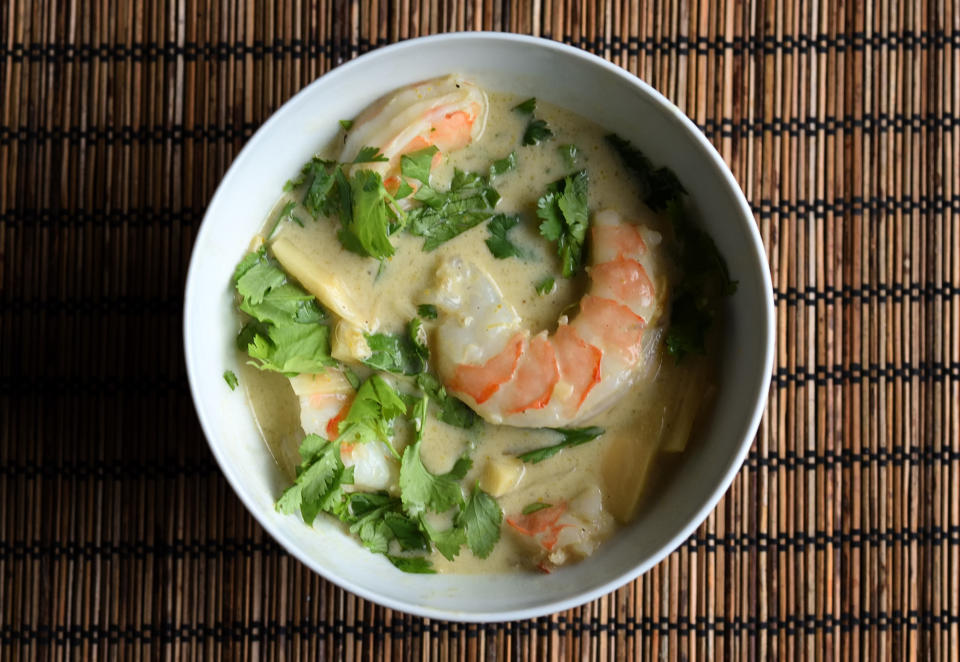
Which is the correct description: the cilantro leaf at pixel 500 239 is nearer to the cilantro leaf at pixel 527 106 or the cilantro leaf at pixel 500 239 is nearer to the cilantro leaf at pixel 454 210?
the cilantro leaf at pixel 454 210

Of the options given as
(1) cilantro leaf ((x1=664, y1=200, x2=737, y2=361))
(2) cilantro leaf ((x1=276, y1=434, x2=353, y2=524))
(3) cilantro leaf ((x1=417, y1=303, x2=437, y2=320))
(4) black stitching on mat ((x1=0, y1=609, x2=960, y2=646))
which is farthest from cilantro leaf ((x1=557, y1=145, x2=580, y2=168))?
(4) black stitching on mat ((x1=0, y1=609, x2=960, y2=646))

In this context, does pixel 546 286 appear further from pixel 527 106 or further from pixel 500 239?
pixel 527 106

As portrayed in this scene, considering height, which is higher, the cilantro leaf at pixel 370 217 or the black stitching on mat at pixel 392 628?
the cilantro leaf at pixel 370 217

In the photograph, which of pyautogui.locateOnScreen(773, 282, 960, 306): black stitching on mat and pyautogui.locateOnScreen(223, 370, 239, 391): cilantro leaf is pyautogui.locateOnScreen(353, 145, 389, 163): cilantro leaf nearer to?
pyautogui.locateOnScreen(223, 370, 239, 391): cilantro leaf

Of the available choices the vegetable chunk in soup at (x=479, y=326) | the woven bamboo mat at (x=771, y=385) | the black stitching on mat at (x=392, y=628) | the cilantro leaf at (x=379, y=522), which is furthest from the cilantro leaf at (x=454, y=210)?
the black stitching on mat at (x=392, y=628)

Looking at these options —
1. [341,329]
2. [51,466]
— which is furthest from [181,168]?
[51,466]

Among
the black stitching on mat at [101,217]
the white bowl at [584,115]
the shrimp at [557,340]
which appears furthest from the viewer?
the black stitching on mat at [101,217]

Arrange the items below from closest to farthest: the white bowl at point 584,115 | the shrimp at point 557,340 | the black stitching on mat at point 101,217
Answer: the white bowl at point 584,115 → the shrimp at point 557,340 → the black stitching on mat at point 101,217
